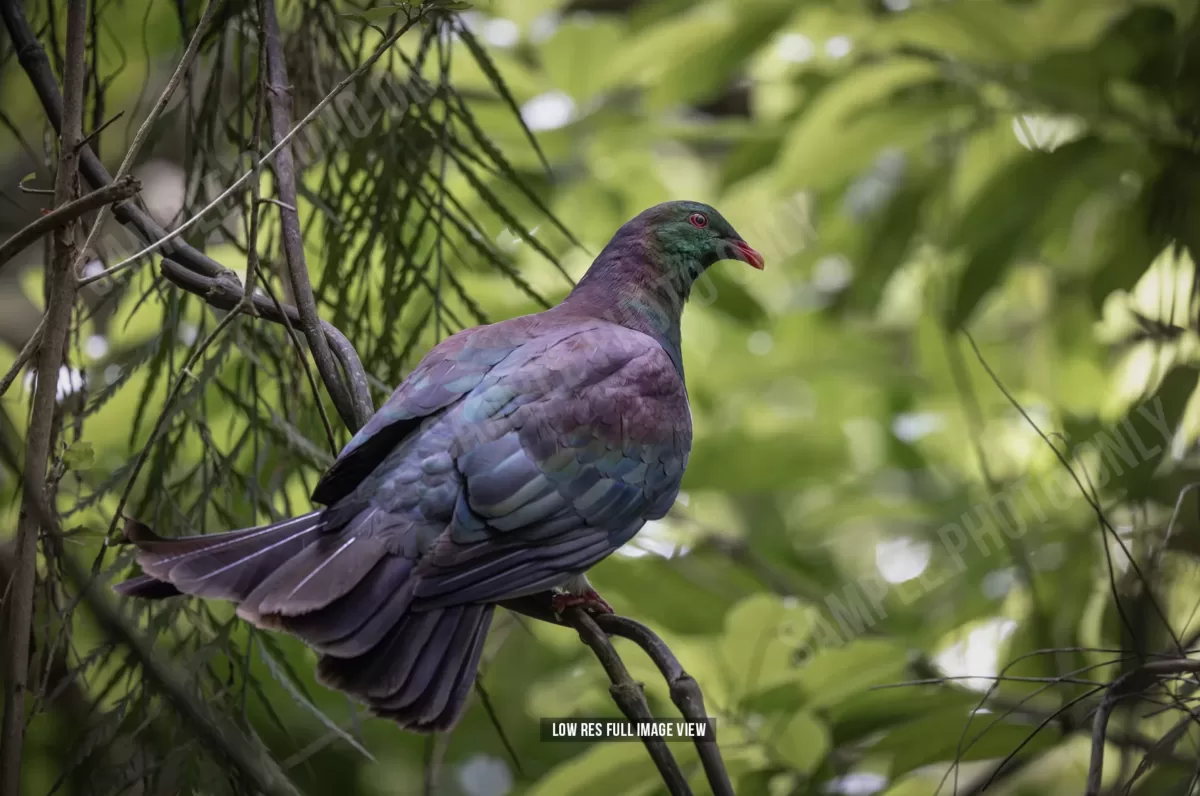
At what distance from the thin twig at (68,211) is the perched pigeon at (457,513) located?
0.45 meters

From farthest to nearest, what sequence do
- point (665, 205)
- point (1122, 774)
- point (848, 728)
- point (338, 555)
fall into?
point (665, 205), point (848, 728), point (338, 555), point (1122, 774)

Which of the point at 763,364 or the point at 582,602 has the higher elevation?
the point at 763,364

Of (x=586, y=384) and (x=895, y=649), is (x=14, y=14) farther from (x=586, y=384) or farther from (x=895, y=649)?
(x=895, y=649)

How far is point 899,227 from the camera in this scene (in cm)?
417

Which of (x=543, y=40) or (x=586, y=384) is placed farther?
(x=543, y=40)

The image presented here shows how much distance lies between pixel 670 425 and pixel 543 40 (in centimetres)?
203

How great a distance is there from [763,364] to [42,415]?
299 cm

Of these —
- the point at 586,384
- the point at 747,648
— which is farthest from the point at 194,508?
the point at 747,648

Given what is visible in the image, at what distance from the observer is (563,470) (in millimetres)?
2303

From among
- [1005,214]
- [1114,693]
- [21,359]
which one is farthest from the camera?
[1005,214]

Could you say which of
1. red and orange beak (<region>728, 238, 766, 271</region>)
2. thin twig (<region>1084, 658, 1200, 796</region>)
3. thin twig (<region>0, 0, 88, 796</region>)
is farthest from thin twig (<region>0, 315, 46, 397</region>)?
red and orange beak (<region>728, 238, 766, 271</region>)

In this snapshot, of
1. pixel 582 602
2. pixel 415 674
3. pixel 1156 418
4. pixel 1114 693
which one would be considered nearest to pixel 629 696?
pixel 415 674

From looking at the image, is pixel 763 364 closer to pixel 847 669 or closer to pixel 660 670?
pixel 847 669

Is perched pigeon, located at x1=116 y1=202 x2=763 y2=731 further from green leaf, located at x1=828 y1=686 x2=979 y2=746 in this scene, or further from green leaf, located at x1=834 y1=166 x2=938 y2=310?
green leaf, located at x1=834 y1=166 x2=938 y2=310
